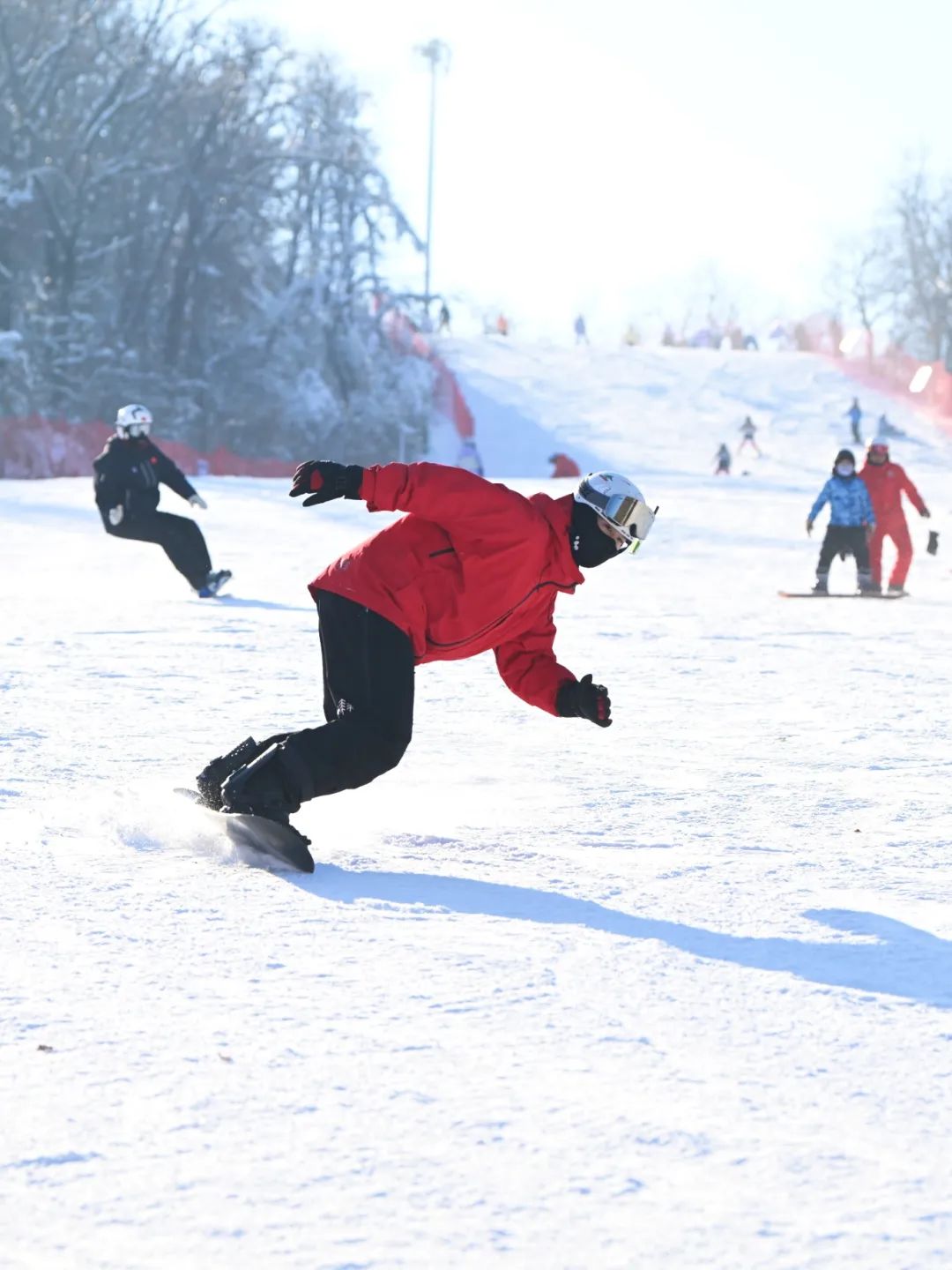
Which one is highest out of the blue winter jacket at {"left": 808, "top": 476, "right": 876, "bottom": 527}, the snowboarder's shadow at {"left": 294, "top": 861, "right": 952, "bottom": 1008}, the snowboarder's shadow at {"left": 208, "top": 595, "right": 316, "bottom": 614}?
the blue winter jacket at {"left": 808, "top": 476, "right": 876, "bottom": 527}

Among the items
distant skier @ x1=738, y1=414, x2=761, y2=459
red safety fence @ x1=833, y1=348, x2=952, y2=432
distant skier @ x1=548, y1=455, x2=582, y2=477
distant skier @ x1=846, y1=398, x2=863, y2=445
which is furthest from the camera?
red safety fence @ x1=833, y1=348, x2=952, y2=432

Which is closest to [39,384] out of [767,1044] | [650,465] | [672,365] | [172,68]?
[172,68]

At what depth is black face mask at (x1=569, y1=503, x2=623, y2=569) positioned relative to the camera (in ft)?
14.7

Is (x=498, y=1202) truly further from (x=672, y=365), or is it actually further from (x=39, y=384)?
(x=672, y=365)

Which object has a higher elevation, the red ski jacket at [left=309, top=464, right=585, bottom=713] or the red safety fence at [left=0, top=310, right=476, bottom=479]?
the red ski jacket at [left=309, top=464, right=585, bottom=713]

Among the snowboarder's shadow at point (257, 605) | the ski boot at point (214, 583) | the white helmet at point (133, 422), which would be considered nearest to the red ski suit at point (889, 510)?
the snowboarder's shadow at point (257, 605)

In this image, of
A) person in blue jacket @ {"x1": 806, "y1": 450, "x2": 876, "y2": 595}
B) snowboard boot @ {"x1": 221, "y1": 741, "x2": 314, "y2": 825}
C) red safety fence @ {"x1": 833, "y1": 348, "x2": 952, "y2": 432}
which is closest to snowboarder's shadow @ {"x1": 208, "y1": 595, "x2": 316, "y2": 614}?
person in blue jacket @ {"x1": 806, "y1": 450, "x2": 876, "y2": 595}

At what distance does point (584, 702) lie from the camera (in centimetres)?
465

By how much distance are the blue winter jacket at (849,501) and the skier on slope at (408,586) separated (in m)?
10.2

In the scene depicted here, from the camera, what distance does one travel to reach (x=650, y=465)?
45.7 m

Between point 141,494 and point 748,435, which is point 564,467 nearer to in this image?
point 748,435

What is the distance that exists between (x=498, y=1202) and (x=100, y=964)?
4.40ft

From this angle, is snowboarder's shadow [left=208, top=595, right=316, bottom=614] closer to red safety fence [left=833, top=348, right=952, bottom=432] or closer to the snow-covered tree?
the snow-covered tree

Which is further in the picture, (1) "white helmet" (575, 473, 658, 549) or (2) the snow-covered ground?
(1) "white helmet" (575, 473, 658, 549)
